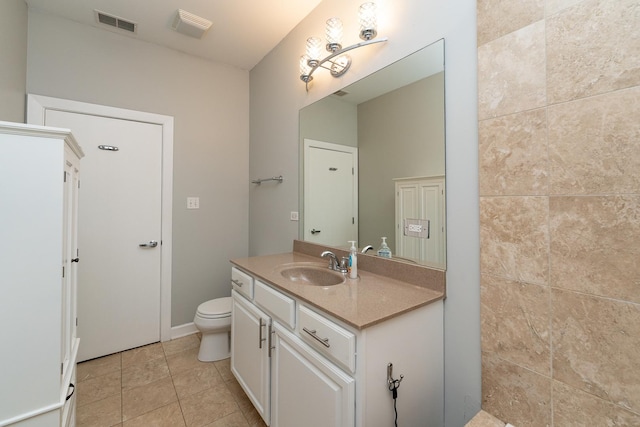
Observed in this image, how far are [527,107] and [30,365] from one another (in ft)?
6.16

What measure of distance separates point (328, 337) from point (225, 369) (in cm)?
145

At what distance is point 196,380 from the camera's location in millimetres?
1879

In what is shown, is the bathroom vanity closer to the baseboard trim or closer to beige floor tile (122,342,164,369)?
beige floor tile (122,342,164,369)

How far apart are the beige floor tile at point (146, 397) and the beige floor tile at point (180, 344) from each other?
427mm

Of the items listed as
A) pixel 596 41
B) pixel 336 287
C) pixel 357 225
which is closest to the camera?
pixel 596 41

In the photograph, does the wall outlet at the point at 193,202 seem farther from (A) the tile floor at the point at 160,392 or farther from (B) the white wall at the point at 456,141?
(B) the white wall at the point at 456,141

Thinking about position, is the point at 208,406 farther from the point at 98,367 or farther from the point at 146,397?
the point at 98,367

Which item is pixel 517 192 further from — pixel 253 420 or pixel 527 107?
pixel 253 420

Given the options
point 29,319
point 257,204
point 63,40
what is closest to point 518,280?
point 29,319

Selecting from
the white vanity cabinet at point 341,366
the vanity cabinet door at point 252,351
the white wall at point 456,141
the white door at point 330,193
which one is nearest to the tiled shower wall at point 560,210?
the white wall at point 456,141

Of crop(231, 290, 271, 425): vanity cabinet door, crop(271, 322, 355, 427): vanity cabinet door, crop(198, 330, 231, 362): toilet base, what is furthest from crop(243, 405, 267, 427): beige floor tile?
crop(198, 330, 231, 362): toilet base

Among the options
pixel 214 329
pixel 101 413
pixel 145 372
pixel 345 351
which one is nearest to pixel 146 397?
pixel 101 413

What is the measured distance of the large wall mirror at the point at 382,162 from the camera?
1.24m

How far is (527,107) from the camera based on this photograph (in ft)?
3.06
